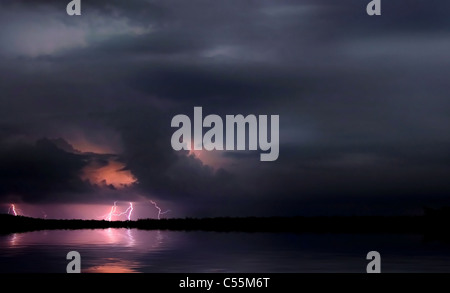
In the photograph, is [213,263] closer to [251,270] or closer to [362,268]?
[251,270]

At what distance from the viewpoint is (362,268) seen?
38.6m

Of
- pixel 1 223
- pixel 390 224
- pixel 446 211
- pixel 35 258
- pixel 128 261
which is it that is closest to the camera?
pixel 128 261

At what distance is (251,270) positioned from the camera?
36500 mm
